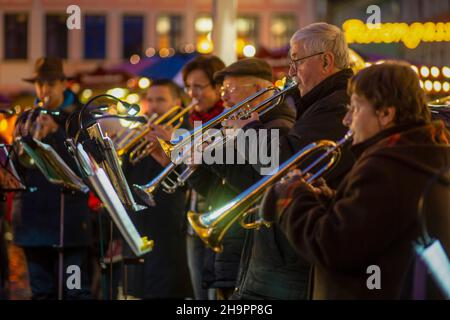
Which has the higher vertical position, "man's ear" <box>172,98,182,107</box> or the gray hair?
the gray hair

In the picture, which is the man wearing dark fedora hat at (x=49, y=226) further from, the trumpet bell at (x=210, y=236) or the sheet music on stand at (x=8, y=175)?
the trumpet bell at (x=210, y=236)

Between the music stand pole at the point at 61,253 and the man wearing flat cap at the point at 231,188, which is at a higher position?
the man wearing flat cap at the point at 231,188

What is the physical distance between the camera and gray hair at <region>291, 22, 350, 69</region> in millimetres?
5148


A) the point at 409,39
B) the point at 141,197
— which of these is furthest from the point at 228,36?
the point at 409,39

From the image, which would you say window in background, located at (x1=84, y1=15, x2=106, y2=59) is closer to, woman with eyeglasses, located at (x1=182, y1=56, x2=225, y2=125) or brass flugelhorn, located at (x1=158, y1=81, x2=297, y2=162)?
woman with eyeglasses, located at (x1=182, y1=56, x2=225, y2=125)

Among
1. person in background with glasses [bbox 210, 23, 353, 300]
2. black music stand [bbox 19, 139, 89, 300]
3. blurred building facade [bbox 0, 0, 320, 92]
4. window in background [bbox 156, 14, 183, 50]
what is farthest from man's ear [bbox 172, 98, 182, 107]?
window in background [bbox 156, 14, 183, 50]

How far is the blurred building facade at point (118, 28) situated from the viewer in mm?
41062

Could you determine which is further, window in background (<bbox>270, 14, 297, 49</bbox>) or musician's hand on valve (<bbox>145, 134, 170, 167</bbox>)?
window in background (<bbox>270, 14, 297, 49</bbox>)

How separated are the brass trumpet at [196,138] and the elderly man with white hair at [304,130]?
31 centimetres

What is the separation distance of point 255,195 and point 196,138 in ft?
4.71

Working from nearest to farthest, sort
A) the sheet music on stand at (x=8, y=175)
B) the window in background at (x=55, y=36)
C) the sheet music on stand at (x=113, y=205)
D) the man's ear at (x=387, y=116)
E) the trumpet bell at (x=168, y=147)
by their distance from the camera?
1. the man's ear at (x=387, y=116)
2. the sheet music on stand at (x=113, y=205)
3. the trumpet bell at (x=168, y=147)
4. the sheet music on stand at (x=8, y=175)
5. the window in background at (x=55, y=36)

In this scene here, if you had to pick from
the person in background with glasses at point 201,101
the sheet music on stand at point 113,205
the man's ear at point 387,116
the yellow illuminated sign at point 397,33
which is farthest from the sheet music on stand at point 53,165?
the yellow illuminated sign at point 397,33

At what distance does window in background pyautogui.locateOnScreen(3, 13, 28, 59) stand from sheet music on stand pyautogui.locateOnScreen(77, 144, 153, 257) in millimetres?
37441

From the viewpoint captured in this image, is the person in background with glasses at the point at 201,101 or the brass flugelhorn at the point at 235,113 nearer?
the brass flugelhorn at the point at 235,113
